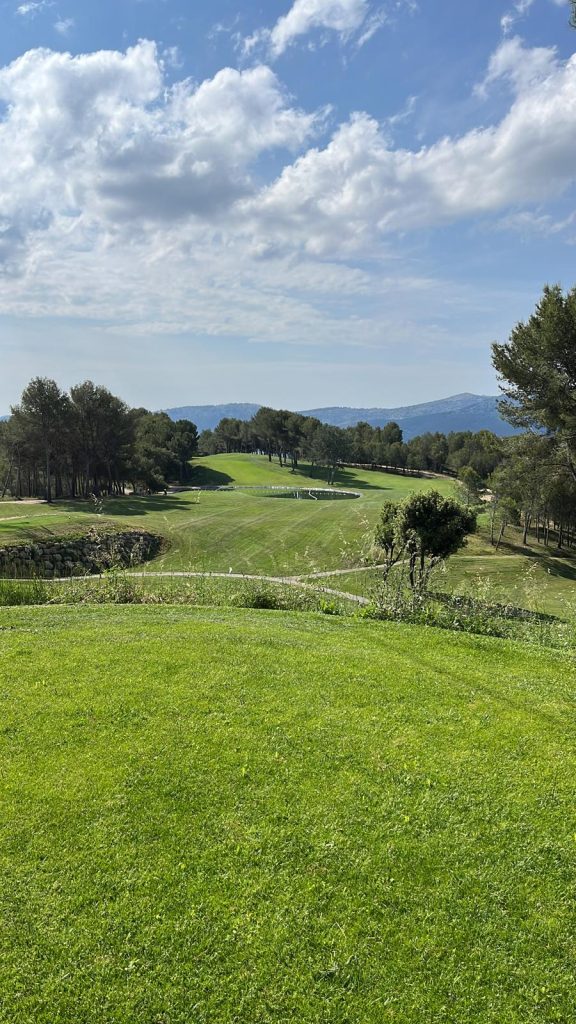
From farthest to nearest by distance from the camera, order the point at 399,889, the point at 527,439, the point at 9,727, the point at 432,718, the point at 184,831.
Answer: the point at 527,439, the point at 432,718, the point at 9,727, the point at 184,831, the point at 399,889

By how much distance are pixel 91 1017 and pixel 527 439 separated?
32819mm

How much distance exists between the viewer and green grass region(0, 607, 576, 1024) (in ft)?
12.3

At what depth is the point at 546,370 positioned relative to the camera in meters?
27.9

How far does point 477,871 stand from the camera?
4.73 meters

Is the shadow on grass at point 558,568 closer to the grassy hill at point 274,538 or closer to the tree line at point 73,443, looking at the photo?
the grassy hill at point 274,538

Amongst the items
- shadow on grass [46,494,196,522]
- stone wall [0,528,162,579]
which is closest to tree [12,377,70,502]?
shadow on grass [46,494,196,522]

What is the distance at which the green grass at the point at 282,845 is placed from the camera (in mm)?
3750

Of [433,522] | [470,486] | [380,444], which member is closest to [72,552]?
[433,522]

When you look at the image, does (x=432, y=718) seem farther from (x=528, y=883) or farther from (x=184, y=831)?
(x=184, y=831)

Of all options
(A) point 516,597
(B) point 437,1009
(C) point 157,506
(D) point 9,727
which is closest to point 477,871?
(B) point 437,1009

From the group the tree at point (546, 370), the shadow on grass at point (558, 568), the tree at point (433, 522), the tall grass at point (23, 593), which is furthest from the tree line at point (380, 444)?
the tall grass at point (23, 593)

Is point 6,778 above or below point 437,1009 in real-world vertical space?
above

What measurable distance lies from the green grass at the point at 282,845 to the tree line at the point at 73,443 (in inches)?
1638

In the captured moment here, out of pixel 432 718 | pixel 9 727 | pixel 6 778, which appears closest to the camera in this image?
pixel 6 778
